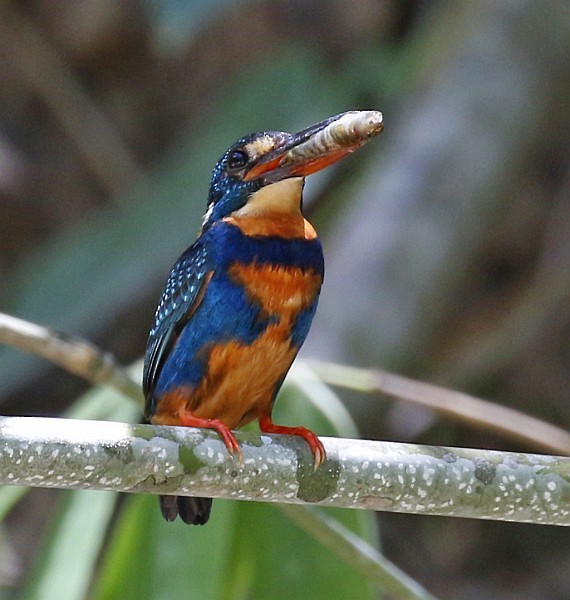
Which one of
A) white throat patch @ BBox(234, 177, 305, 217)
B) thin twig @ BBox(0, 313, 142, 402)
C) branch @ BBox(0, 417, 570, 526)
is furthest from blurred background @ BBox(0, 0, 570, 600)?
branch @ BBox(0, 417, 570, 526)

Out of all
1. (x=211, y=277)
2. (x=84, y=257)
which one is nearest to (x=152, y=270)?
(x=84, y=257)

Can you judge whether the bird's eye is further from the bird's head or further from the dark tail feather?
the dark tail feather

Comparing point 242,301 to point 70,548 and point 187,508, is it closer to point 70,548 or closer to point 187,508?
point 187,508

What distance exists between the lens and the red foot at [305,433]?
1.72 m

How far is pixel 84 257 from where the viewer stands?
14.0ft

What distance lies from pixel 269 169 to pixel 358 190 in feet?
6.92

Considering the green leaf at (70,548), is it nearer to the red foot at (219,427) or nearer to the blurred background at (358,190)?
the red foot at (219,427)

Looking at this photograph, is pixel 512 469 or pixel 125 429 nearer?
pixel 125 429

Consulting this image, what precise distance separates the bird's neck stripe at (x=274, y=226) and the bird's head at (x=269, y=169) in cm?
1

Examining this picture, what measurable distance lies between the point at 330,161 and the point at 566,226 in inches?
123

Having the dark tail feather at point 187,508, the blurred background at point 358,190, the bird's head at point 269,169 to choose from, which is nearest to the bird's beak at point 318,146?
the bird's head at point 269,169

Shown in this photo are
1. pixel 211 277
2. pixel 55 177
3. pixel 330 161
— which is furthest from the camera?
pixel 55 177

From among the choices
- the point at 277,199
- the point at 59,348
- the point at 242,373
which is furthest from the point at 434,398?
the point at 59,348

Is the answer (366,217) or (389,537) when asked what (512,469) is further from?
(389,537)
